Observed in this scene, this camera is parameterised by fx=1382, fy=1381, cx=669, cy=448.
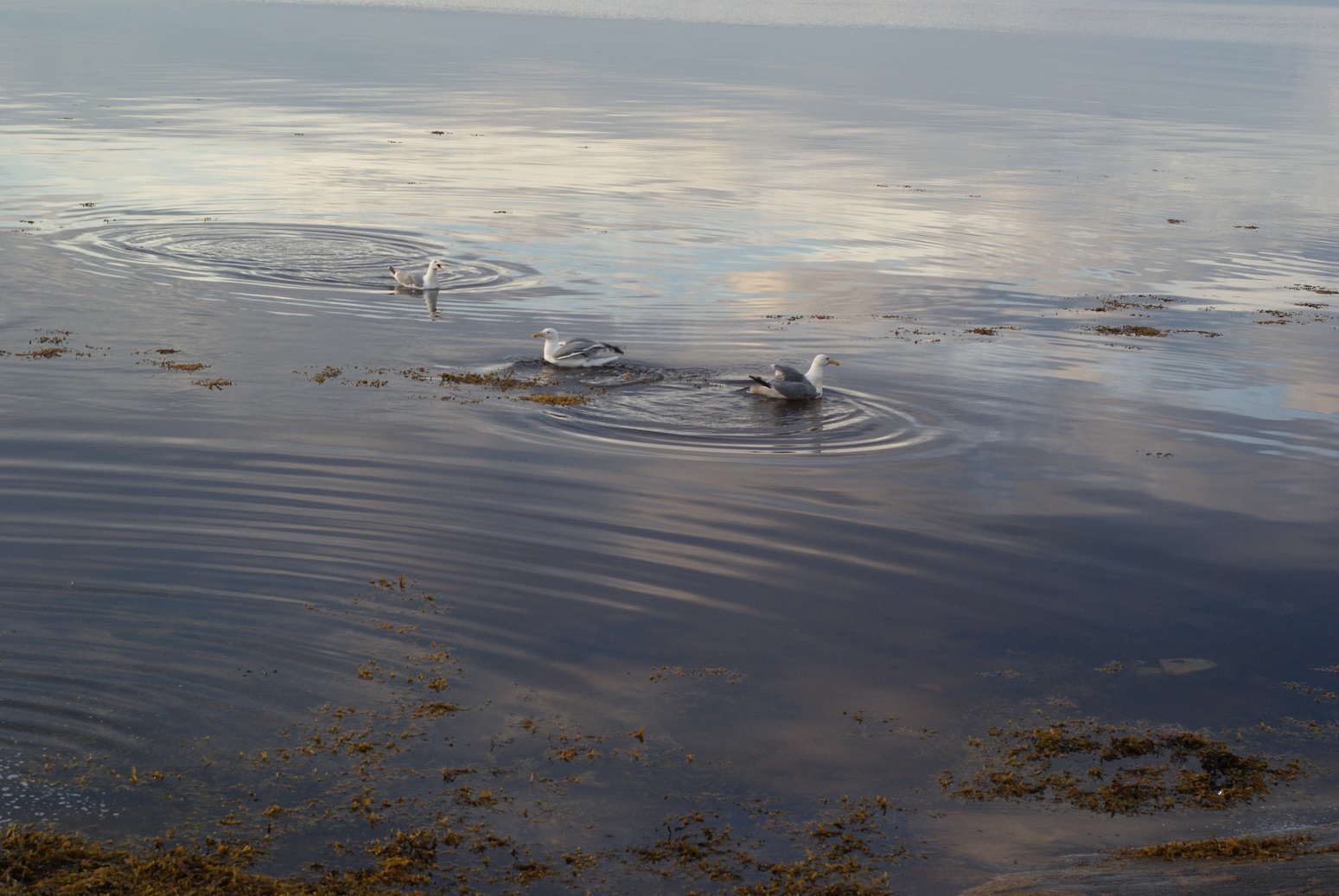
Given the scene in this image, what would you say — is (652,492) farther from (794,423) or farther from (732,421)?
(794,423)

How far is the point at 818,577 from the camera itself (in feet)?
41.7

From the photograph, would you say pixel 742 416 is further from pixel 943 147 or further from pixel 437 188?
pixel 943 147

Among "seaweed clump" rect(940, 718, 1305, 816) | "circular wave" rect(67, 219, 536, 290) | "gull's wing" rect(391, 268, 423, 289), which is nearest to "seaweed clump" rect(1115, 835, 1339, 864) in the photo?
"seaweed clump" rect(940, 718, 1305, 816)

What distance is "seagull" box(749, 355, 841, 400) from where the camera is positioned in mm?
18250

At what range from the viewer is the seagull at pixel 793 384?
18.2 metres

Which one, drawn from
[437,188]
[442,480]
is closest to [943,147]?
[437,188]

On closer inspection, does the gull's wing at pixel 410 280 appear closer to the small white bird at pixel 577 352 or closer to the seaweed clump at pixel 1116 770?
the small white bird at pixel 577 352


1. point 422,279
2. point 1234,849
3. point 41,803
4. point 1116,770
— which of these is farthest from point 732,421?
point 41,803

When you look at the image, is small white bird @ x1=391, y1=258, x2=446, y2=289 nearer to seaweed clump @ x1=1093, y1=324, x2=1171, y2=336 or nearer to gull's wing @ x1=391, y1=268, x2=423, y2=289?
gull's wing @ x1=391, y1=268, x2=423, y2=289

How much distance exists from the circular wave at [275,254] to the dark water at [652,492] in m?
0.18

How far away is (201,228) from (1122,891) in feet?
89.1

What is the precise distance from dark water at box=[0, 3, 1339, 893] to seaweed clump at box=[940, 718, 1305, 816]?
245 mm

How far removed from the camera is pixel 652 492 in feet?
48.3

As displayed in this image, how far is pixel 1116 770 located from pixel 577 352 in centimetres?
1155
